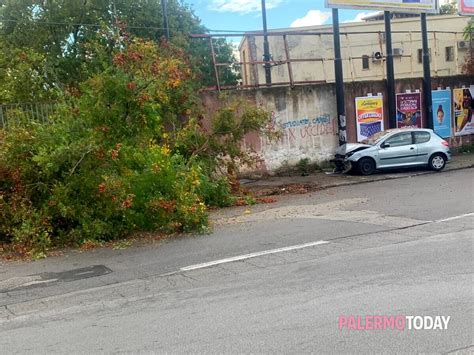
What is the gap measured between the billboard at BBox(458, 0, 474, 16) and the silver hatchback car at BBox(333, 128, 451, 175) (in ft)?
28.7

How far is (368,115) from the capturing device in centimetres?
2141

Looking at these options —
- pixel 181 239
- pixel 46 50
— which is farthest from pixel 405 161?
pixel 46 50

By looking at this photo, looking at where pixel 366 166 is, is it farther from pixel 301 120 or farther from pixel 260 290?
pixel 260 290

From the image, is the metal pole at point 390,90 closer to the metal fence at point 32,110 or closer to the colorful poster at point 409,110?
the colorful poster at point 409,110

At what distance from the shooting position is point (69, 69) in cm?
2198

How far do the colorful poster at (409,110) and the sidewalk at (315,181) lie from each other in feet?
10.2

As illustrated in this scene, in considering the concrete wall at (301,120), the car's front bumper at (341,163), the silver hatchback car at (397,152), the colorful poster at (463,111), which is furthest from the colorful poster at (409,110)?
the car's front bumper at (341,163)

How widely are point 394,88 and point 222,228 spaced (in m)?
14.0

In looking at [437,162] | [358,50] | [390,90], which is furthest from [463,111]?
[358,50]

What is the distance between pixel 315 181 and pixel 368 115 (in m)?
5.68

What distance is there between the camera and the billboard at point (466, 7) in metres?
23.9

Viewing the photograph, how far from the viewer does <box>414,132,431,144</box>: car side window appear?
60.2ft

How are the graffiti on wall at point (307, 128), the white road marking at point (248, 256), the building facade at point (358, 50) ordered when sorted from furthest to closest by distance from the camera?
the building facade at point (358, 50)
the graffiti on wall at point (307, 128)
the white road marking at point (248, 256)

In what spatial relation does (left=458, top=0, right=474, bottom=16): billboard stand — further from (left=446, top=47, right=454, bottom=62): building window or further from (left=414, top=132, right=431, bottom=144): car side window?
(left=446, top=47, right=454, bottom=62): building window
